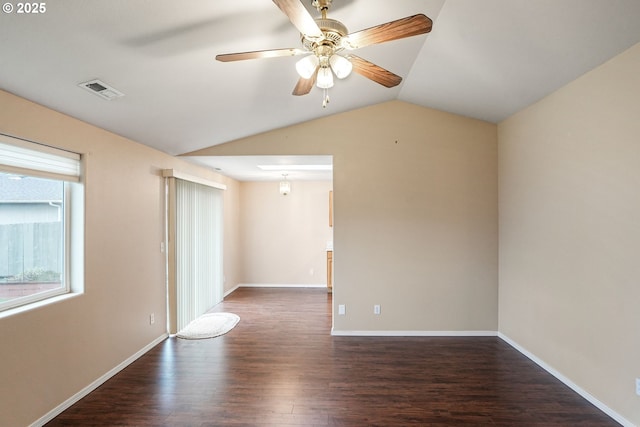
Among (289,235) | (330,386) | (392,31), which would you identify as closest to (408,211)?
(330,386)

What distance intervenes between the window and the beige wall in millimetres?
3969

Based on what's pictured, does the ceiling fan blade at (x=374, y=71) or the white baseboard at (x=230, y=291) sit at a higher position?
the ceiling fan blade at (x=374, y=71)

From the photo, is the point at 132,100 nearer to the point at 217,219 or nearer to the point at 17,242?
the point at 17,242

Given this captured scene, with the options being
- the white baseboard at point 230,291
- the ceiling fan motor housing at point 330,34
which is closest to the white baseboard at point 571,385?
the ceiling fan motor housing at point 330,34

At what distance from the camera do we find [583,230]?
8.20 feet

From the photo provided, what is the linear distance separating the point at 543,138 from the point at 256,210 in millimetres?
5045

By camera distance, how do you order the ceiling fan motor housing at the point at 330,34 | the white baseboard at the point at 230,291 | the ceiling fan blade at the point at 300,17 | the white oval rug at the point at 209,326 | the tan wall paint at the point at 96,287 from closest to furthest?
the ceiling fan blade at the point at 300,17, the ceiling fan motor housing at the point at 330,34, the tan wall paint at the point at 96,287, the white oval rug at the point at 209,326, the white baseboard at the point at 230,291

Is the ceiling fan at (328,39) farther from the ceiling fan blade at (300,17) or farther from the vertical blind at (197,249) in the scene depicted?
the vertical blind at (197,249)

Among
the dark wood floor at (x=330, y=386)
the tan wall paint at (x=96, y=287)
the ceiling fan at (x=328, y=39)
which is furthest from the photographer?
the dark wood floor at (x=330, y=386)

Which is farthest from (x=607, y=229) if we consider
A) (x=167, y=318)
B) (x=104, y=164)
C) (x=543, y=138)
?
(x=167, y=318)

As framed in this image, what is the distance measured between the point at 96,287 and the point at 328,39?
9.15ft

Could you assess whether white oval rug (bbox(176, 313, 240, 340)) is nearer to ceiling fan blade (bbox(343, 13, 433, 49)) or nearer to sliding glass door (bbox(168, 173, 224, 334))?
sliding glass door (bbox(168, 173, 224, 334))

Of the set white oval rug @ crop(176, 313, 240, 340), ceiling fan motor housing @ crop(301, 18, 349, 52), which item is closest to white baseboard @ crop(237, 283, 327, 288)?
white oval rug @ crop(176, 313, 240, 340)

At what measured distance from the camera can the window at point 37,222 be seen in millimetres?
2074
